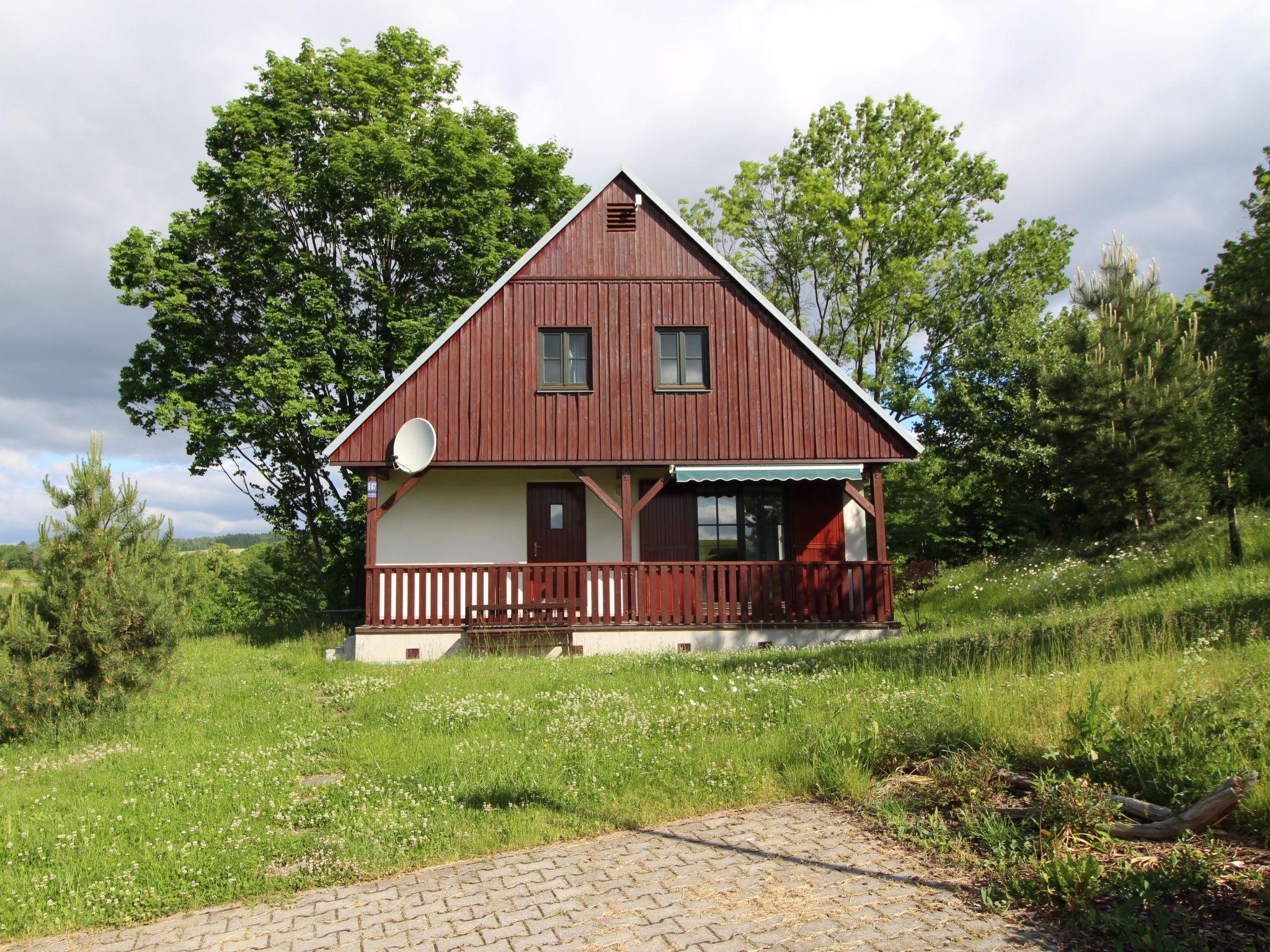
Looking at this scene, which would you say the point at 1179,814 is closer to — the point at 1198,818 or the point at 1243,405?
the point at 1198,818

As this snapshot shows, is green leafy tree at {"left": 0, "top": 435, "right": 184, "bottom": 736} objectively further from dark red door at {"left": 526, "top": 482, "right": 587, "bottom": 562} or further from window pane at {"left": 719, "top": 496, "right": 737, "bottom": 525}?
window pane at {"left": 719, "top": 496, "right": 737, "bottom": 525}

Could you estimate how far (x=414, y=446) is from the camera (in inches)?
538

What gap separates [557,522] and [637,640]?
291 centimetres

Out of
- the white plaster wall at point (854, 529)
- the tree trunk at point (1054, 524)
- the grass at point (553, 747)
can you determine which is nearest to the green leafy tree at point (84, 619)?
the grass at point (553, 747)

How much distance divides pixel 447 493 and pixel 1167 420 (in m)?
13.4

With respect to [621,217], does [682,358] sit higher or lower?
lower

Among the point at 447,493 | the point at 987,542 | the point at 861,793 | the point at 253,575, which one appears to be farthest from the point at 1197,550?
the point at 253,575

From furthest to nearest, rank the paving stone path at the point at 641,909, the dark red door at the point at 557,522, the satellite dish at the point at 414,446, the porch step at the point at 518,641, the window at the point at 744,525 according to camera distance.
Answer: the window at the point at 744,525
the dark red door at the point at 557,522
the satellite dish at the point at 414,446
the porch step at the point at 518,641
the paving stone path at the point at 641,909

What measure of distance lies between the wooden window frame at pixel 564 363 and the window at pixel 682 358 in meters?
1.19

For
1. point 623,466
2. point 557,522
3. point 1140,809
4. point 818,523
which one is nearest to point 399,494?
point 557,522

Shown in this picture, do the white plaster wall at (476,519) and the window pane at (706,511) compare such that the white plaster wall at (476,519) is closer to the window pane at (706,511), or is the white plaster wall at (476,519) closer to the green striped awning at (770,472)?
the green striped awning at (770,472)

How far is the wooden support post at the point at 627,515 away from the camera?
13.9 m

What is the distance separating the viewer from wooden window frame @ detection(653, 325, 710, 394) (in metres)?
14.5

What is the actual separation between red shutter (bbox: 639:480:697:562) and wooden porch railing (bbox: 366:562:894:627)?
5.01 ft
